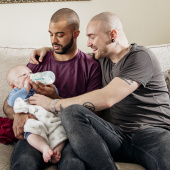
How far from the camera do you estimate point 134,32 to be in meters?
2.47

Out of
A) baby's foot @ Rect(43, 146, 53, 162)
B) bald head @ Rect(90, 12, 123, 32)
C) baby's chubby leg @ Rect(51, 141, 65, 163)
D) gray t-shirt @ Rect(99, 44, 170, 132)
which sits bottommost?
baby's chubby leg @ Rect(51, 141, 65, 163)

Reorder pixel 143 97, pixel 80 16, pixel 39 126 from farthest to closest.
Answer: pixel 80 16 < pixel 143 97 < pixel 39 126

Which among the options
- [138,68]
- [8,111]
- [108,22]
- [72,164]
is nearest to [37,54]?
[8,111]

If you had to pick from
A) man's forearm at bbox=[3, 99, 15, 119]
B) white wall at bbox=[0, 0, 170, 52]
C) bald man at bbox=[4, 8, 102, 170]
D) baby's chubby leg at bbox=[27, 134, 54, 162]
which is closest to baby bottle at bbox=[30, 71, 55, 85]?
bald man at bbox=[4, 8, 102, 170]

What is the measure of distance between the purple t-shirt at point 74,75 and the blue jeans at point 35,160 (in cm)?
49

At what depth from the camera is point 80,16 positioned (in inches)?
92.3

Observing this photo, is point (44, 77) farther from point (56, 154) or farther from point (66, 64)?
point (56, 154)

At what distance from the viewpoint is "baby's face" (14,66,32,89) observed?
1.63m

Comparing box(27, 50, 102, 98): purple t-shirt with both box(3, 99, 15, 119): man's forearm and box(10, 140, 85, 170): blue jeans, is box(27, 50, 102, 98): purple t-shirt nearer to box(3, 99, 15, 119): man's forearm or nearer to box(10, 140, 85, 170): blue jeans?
box(3, 99, 15, 119): man's forearm

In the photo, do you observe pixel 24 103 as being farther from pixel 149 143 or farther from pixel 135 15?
pixel 135 15

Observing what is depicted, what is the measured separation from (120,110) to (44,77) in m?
0.54

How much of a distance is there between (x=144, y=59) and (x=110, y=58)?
0.95 ft

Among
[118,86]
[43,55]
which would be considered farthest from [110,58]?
[43,55]

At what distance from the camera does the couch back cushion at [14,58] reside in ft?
6.22
